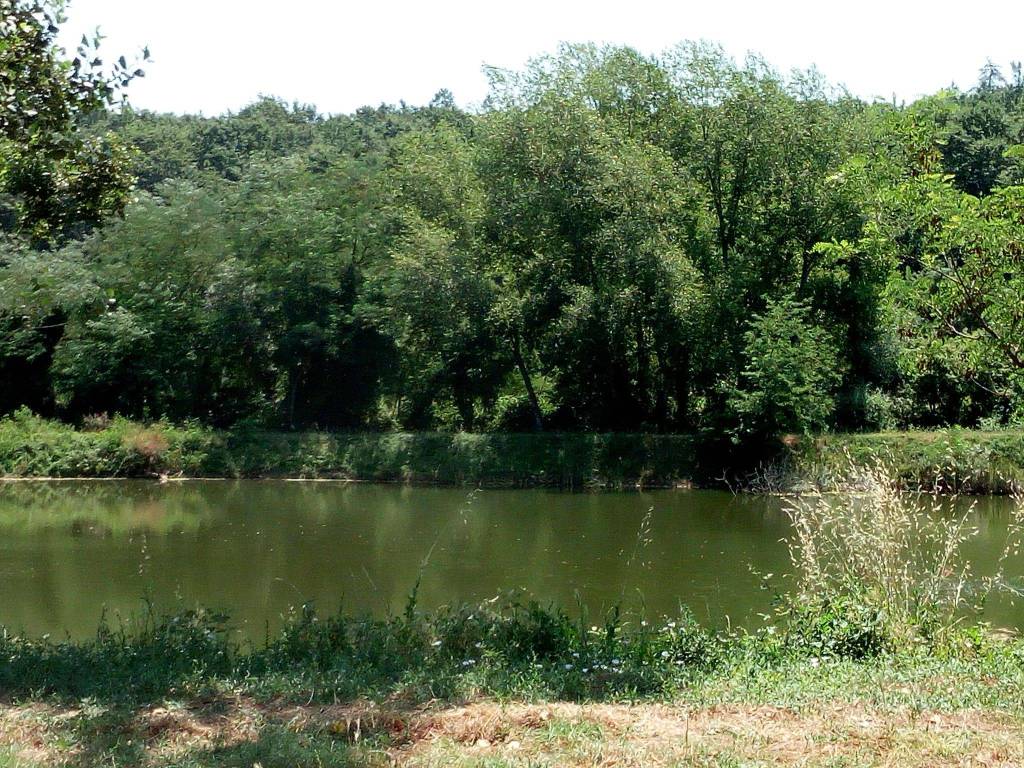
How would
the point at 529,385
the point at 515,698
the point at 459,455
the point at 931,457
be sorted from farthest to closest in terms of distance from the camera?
the point at 529,385, the point at 459,455, the point at 931,457, the point at 515,698

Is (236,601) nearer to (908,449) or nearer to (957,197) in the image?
(957,197)

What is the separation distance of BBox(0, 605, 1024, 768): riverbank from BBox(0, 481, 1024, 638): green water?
2.73m

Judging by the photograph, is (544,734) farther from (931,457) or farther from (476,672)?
(931,457)

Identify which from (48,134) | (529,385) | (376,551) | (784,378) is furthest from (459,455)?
(48,134)

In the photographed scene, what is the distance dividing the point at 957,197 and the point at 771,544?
34.0ft

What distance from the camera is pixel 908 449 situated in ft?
84.0

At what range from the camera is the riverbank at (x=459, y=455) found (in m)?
25.8

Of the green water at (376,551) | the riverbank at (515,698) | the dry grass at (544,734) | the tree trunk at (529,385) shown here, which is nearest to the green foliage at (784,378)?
the green water at (376,551)

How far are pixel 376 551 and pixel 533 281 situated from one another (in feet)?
47.1

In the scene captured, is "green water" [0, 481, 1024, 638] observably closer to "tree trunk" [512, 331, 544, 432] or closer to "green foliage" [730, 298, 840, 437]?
"green foliage" [730, 298, 840, 437]

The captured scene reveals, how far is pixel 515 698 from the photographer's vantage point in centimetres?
564

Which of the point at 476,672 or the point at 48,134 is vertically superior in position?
the point at 48,134

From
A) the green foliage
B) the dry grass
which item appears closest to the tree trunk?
the green foliage

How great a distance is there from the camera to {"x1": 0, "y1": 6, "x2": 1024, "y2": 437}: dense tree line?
28.0 metres
